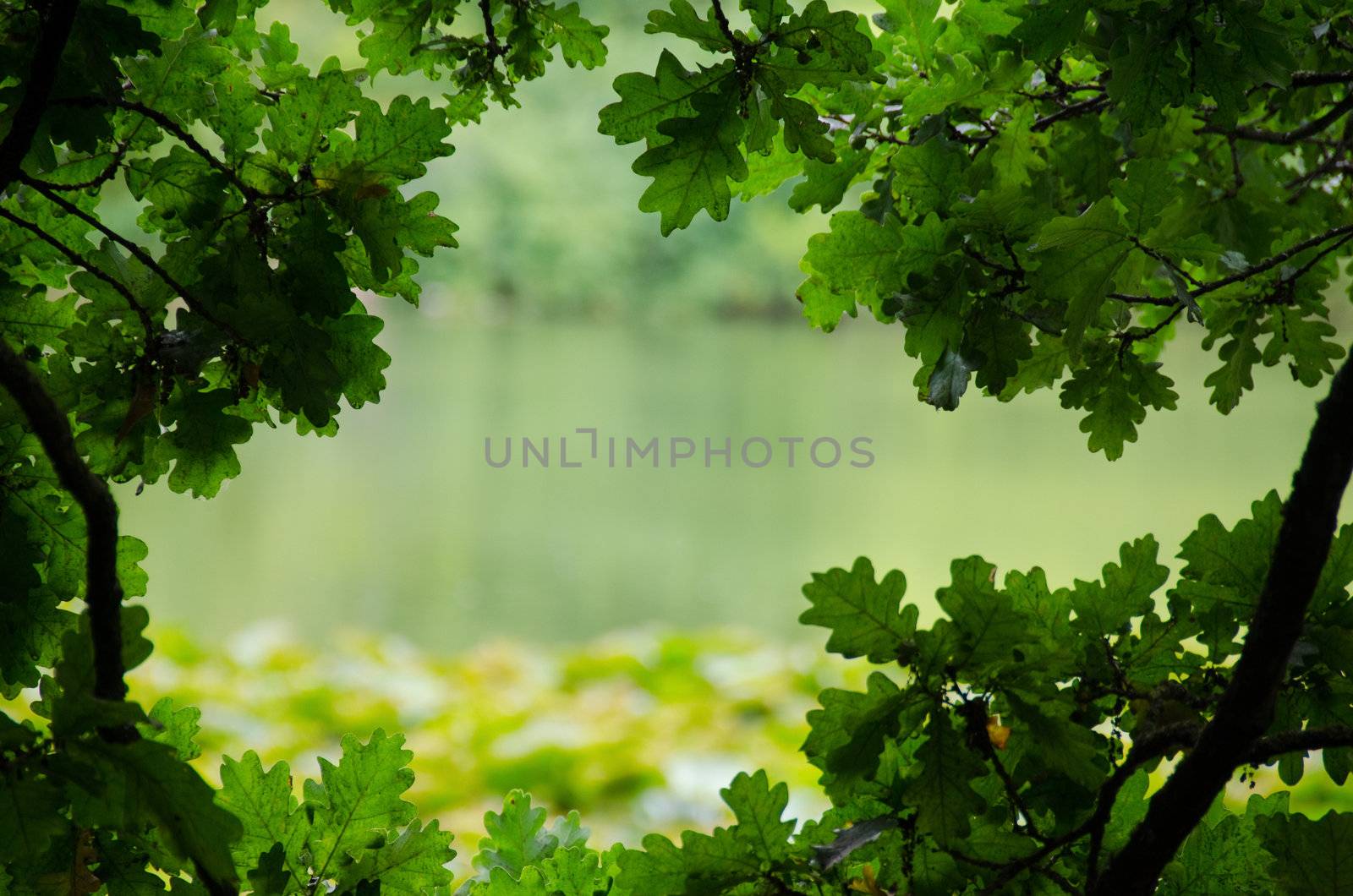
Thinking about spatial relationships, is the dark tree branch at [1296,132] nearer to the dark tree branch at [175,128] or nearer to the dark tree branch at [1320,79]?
the dark tree branch at [1320,79]

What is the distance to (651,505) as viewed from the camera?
5945 millimetres

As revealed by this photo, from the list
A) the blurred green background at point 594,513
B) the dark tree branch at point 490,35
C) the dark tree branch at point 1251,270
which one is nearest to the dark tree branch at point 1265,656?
the dark tree branch at point 1251,270

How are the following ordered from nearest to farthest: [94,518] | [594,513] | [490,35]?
[94,518]
[490,35]
[594,513]

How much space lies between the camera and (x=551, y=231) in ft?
33.1

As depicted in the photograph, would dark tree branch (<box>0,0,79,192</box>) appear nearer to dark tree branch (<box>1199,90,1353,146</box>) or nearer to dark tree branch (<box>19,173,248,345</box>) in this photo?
dark tree branch (<box>19,173,248,345</box>)

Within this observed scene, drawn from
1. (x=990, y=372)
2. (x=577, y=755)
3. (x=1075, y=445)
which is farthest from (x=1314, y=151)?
(x=1075, y=445)

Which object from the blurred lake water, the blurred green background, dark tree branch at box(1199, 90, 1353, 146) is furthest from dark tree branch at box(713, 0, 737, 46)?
the blurred lake water

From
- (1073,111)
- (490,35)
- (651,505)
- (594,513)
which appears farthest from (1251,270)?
(651,505)

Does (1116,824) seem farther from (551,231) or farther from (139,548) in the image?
Answer: (551,231)

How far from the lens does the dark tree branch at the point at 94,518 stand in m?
0.33

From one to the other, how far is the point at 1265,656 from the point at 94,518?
341mm

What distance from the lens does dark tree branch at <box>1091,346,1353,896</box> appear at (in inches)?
12.6

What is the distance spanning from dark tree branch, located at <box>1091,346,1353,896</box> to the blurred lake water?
3.03 m

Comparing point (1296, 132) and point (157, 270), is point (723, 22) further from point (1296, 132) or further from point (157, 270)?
point (1296, 132)
